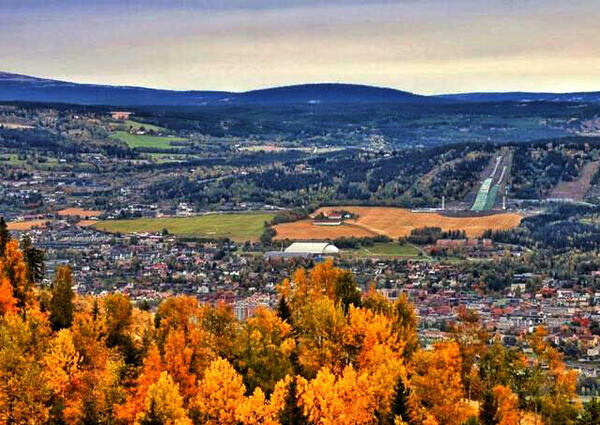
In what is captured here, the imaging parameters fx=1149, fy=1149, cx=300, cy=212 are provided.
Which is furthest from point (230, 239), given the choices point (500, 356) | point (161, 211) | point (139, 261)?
point (500, 356)

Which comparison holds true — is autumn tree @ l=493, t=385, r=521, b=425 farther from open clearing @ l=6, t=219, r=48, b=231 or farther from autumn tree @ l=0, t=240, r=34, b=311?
open clearing @ l=6, t=219, r=48, b=231

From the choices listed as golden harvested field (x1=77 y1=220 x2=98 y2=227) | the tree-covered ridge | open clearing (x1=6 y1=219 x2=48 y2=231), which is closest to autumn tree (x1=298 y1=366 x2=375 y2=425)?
the tree-covered ridge

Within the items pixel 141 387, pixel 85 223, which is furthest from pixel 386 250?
pixel 141 387

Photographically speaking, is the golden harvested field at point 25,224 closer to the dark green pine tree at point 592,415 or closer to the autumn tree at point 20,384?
the autumn tree at point 20,384

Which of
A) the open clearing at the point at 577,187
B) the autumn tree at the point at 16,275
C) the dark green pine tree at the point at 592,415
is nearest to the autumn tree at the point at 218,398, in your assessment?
the dark green pine tree at the point at 592,415

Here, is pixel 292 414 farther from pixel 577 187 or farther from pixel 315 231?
pixel 577 187

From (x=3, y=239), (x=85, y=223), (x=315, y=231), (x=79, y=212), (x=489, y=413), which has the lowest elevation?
(x=79, y=212)
